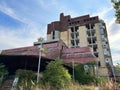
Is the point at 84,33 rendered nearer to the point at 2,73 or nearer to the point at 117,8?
the point at 2,73

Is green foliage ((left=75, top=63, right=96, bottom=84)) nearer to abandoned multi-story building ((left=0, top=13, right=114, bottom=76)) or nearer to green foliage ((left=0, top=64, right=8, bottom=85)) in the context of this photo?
abandoned multi-story building ((left=0, top=13, right=114, bottom=76))

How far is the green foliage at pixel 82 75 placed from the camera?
28672 mm

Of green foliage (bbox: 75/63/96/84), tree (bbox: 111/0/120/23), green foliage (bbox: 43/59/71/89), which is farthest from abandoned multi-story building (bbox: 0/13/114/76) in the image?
tree (bbox: 111/0/120/23)

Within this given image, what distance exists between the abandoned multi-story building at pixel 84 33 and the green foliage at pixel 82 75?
55.6ft

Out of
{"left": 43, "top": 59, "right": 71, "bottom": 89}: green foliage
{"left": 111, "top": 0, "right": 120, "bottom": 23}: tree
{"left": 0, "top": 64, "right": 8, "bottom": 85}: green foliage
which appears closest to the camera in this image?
{"left": 111, "top": 0, "right": 120, "bottom": 23}: tree

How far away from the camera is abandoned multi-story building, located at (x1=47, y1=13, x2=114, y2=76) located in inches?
1893

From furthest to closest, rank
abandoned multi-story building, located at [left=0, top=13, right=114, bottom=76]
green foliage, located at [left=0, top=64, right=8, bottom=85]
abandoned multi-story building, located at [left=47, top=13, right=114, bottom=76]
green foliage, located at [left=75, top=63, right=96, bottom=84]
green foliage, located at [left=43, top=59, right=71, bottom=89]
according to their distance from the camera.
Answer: abandoned multi-story building, located at [left=47, top=13, right=114, bottom=76] < abandoned multi-story building, located at [left=0, top=13, right=114, bottom=76] < green foliage, located at [left=75, top=63, right=96, bottom=84] < green foliage, located at [left=0, top=64, right=8, bottom=85] < green foliage, located at [left=43, top=59, right=71, bottom=89]

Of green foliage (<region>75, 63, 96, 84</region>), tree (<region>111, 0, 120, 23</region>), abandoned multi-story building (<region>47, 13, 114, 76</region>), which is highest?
abandoned multi-story building (<region>47, 13, 114, 76</region>)

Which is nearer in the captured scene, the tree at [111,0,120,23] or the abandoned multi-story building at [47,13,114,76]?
the tree at [111,0,120,23]

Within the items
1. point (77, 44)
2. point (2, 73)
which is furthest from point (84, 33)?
point (2, 73)

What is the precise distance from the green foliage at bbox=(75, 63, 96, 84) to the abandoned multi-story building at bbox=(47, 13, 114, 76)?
1694 centimetres

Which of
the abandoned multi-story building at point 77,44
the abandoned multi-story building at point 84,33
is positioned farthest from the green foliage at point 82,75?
the abandoned multi-story building at point 84,33

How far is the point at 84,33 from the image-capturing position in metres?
53.2

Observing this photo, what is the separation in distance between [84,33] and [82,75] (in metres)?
26.2
